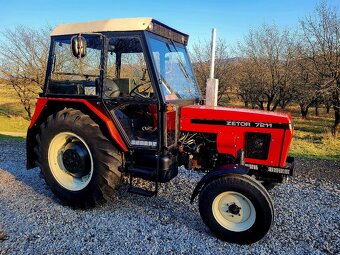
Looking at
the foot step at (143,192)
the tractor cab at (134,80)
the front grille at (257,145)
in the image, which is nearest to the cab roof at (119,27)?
the tractor cab at (134,80)

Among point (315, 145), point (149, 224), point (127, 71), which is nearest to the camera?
point (149, 224)

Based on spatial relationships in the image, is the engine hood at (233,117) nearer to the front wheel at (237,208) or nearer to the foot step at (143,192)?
the front wheel at (237,208)

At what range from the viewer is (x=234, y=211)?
3404mm

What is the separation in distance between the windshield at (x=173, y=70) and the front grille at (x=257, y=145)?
110 centimetres

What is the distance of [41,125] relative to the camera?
14.1 feet

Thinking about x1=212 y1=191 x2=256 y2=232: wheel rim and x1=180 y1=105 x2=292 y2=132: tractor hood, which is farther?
x1=180 y1=105 x2=292 y2=132: tractor hood

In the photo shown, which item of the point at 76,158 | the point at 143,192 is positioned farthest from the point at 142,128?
the point at 76,158

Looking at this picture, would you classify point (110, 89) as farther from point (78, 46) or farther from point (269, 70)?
point (269, 70)

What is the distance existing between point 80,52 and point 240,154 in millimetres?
2251

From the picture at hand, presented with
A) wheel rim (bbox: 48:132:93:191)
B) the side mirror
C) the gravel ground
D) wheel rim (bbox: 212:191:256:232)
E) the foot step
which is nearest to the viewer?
the gravel ground

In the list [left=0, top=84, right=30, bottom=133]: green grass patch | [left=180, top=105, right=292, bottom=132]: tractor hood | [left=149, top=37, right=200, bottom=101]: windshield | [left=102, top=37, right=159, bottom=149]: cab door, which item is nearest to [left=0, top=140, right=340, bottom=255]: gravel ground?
[left=102, top=37, right=159, bottom=149]: cab door

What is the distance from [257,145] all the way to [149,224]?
166cm

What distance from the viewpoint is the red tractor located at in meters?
3.61

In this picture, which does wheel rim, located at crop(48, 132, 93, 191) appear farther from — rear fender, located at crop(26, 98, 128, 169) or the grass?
the grass
